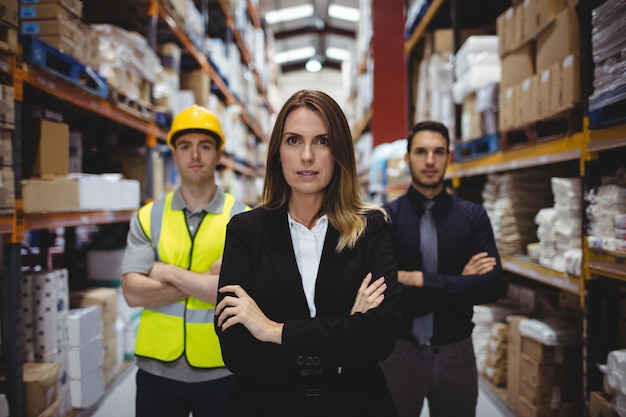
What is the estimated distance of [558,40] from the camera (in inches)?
102

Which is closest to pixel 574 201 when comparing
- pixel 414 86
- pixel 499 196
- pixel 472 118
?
pixel 499 196

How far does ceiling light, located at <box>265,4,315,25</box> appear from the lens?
14.6 m

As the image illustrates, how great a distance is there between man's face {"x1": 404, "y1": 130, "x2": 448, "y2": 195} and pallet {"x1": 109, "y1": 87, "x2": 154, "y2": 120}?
7.38 feet

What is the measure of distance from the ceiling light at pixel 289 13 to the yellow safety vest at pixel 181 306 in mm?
13754

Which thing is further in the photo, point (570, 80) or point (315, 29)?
point (315, 29)

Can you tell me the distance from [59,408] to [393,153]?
4.33m

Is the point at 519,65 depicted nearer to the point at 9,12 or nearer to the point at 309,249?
the point at 309,249

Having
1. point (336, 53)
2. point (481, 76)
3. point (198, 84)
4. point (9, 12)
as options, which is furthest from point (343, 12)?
point (9, 12)

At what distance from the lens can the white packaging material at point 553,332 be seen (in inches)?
108

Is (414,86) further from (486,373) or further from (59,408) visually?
(59,408)

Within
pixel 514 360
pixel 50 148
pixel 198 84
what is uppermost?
pixel 198 84

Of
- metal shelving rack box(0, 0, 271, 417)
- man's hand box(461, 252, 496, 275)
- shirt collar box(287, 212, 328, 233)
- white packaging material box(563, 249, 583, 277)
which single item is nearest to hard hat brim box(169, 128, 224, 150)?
metal shelving rack box(0, 0, 271, 417)

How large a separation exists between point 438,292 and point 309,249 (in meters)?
0.99

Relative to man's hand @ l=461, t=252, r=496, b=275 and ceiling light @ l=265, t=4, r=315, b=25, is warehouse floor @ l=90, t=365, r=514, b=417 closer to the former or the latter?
man's hand @ l=461, t=252, r=496, b=275
